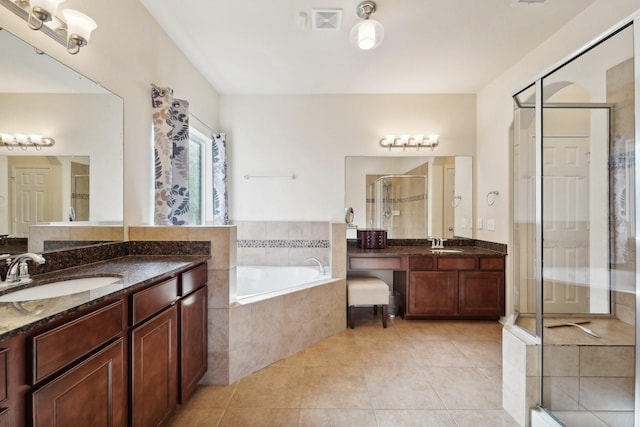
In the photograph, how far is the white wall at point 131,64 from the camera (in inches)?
62.4

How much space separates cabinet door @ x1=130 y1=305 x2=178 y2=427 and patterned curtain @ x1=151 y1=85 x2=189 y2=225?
3.12ft

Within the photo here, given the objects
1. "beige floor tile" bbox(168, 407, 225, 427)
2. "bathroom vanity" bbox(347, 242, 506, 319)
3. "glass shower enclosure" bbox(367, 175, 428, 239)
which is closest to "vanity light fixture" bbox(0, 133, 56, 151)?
"beige floor tile" bbox(168, 407, 225, 427)

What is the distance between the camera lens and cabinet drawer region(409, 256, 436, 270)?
120 inches

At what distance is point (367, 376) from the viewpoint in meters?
2.08

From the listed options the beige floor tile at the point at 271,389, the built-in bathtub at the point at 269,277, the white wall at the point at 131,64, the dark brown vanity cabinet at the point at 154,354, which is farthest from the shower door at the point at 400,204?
the dark brown vanity cabinet at the point at 154,354

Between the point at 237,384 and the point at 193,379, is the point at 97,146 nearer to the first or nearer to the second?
the point at 193,379

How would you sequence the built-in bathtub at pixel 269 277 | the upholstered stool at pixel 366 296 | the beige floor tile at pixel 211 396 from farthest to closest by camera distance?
the built-in bathtub at pixel 269 277, the upholstered stool at pixel 366 296, the beige floor tile at pixel 211 396

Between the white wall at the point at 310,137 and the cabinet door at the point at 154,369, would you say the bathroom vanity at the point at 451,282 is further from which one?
the cabinet door at the point at 154,369

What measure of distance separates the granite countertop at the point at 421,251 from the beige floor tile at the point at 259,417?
1.69 m

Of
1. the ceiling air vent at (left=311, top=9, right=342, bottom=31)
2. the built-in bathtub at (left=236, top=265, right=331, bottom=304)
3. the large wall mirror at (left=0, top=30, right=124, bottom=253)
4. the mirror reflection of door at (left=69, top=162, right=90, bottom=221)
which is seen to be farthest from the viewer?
the built-in bathtub at (left=236, top=265, right=331, bottom=304)

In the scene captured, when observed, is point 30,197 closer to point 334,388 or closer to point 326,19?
point 334,388

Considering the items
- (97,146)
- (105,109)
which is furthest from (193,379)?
(105,109)

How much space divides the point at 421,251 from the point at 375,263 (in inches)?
22.9

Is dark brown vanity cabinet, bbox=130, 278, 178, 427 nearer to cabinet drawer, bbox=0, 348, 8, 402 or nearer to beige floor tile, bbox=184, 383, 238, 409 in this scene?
beige floor tile, bbox=184, 383, 238, 409
